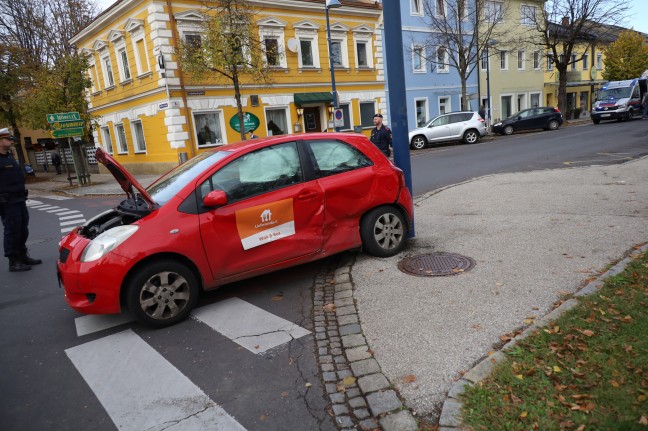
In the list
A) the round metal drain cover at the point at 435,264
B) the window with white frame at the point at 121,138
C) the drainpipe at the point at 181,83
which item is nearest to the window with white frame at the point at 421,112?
the drainpipe at the point at 181,83

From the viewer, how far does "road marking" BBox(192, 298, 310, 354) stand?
3.97 meters

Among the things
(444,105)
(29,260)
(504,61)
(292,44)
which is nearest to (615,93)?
(504,61)

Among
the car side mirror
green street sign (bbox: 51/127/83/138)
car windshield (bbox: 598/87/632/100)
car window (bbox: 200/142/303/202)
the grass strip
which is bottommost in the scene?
the grass strip

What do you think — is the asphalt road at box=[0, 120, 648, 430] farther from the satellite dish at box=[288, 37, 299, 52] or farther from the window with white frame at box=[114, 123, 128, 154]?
the window with white frame at box=[114, 123, 128, 154]

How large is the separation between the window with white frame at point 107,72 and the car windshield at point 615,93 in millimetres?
32726

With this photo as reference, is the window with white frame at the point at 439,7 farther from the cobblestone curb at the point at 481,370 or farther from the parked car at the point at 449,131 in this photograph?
the cobblestone curb at the point at 481,370

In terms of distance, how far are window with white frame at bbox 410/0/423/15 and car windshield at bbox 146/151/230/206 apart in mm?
32013

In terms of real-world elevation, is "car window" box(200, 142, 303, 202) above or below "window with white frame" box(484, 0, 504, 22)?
below

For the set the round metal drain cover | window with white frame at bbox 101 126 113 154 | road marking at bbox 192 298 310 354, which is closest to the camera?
road marking at bbox 192 298 310 354

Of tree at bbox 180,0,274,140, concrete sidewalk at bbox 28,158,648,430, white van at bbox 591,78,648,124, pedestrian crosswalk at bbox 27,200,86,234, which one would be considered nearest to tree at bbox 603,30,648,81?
white van at bbox 591,78,648,124

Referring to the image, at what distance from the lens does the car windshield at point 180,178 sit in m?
4.68

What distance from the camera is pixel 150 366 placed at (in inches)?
145

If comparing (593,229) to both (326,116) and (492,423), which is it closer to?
(492,423)

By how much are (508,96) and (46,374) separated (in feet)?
145
